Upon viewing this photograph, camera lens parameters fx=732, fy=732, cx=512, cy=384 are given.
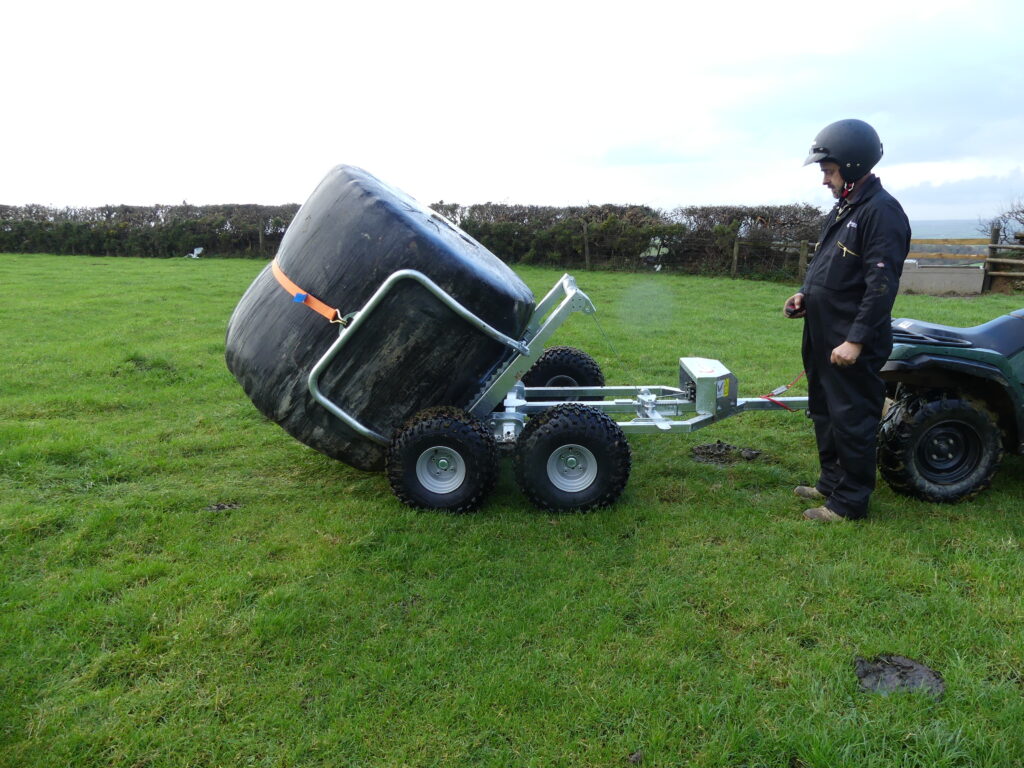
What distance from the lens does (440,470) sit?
4637 mm

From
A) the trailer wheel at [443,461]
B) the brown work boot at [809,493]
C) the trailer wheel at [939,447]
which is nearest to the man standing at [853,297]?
the brown work boot at [809,493]

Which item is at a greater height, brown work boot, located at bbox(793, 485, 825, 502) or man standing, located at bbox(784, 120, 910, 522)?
man standing, located at bbox(784, 120, 910, 522)

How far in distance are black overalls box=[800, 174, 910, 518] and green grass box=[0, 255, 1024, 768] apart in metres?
0.39

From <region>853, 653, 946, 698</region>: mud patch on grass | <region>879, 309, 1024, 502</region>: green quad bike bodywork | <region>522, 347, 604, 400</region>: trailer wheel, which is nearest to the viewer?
<region>853, 653, 946, 698</region>: mud patch on grass

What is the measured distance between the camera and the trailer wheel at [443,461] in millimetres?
4398

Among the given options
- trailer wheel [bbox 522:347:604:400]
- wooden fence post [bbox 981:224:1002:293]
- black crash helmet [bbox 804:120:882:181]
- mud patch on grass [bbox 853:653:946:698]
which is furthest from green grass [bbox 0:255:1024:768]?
wooden fence post [bbox 981:224:1002:293]

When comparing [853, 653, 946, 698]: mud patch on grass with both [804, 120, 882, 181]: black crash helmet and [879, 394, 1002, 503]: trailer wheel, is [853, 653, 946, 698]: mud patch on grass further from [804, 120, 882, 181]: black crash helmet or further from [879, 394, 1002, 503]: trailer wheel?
[804, 120, 882, 181]: black crash helmet

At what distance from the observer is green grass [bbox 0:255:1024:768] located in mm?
2738

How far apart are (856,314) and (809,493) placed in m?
1.31

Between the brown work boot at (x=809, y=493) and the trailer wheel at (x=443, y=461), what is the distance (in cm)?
210

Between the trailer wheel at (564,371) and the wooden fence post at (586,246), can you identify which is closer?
the trailer wheel at (564,371)

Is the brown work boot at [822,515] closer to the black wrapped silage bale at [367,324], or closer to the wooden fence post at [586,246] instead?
the black wrapped silage bale at [367,324]

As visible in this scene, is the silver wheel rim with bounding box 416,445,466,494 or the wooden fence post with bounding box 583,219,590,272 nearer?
the silver wheel rim with bounding box 416,445,466,494

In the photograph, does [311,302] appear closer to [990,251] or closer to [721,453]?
[721,453]
